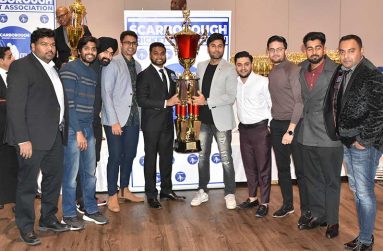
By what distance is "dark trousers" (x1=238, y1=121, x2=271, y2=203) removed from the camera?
13.3 feet

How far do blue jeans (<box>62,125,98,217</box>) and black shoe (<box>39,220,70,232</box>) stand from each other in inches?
4.2

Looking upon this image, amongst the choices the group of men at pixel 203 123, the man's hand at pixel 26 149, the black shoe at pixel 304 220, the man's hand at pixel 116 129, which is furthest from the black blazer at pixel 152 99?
the black shoe at pixel 304 220

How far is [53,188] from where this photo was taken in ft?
11.7

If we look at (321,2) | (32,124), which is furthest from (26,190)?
(321,2)

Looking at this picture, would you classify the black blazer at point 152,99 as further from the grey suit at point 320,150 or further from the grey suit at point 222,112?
the grey suit at point 320,150

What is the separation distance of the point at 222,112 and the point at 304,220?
3.72 feet

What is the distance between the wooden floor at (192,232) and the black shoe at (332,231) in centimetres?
4

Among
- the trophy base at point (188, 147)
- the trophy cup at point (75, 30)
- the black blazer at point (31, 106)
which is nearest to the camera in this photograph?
the black blazer at point (31, 106)

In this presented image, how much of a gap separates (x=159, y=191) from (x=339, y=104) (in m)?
2.29

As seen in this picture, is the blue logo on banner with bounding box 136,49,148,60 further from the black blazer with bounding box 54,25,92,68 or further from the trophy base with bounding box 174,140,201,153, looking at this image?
the trophy base with bounding box 174,140,201,153

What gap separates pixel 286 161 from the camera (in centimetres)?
392

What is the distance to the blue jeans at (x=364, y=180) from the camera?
3.01 meters

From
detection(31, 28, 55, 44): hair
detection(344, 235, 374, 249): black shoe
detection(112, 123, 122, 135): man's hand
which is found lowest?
detection(344, 235, 374, 249): black shoe

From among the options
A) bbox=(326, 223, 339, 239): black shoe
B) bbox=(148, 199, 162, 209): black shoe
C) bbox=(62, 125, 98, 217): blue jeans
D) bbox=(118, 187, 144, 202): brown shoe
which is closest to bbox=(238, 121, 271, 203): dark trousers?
bbox=(326, 223, 339, 239): black shoe
